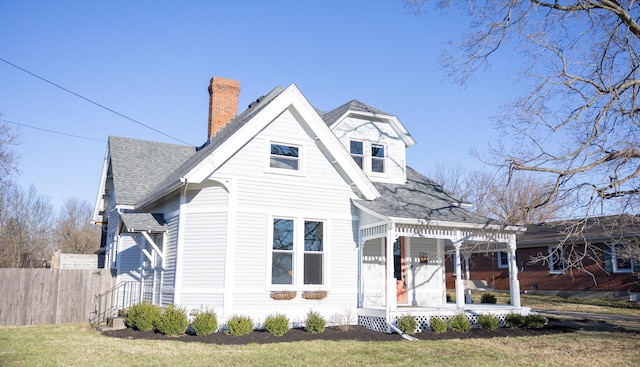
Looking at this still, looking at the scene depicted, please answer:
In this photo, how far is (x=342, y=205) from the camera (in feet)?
50.0

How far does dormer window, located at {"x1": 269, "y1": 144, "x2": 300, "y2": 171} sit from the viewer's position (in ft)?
48.1

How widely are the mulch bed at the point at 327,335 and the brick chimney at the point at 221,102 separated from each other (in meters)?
9.48

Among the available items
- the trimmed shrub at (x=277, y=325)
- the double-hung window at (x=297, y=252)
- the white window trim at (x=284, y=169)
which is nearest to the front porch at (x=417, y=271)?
the double-hung window at (x=297, y=252)

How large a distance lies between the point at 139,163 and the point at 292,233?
878 cm

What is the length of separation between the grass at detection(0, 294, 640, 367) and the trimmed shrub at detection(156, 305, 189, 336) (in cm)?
74

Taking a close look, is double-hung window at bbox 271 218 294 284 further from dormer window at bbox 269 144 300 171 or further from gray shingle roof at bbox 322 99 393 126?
gray shingle roof at bbox 322 99 393 126

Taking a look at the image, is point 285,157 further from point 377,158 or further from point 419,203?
point 419,203

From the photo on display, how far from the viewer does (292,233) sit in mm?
14414

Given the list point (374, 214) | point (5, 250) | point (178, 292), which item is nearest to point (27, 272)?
point (178, 292)

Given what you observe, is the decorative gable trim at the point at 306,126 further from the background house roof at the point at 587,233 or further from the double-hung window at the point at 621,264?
the double-hung window at the point at 621,264

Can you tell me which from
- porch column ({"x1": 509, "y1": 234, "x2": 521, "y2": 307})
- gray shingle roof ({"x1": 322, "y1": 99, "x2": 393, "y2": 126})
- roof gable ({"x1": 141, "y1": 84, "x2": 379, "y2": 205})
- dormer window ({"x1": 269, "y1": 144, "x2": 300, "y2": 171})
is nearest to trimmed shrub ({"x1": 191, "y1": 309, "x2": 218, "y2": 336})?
roof gable ({"x1": 141, "y1": 84, "x2": 379, "y2": 205})

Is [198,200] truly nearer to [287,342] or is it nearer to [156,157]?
[287,342]

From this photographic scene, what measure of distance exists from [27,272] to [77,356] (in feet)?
24.1

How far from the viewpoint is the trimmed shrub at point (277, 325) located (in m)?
12.6
